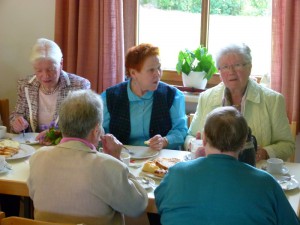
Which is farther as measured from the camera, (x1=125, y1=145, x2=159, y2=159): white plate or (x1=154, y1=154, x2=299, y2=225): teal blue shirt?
(x1=125, y1=145, x2=159, y2=159): white plate

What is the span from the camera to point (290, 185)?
1.90 m

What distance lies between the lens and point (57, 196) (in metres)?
1.64

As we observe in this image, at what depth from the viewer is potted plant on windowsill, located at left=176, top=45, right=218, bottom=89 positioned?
3.27 meters

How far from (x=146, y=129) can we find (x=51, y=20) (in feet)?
4.74

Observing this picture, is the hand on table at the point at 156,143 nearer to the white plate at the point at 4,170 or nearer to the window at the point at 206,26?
the white plate at the point at 4,170

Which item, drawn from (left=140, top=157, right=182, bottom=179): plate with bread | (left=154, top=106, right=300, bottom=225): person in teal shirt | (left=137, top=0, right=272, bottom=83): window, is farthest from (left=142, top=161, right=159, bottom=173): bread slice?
(left=137, top=0, right=272, bottom=83): window

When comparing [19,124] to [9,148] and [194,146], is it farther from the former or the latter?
[194,146]

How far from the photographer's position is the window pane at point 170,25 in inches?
137

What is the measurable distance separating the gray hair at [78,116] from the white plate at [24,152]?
61 centimetres

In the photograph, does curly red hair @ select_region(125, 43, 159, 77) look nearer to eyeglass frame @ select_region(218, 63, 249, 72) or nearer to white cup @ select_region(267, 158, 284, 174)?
eyeglass frame @ select_region(218, 63, 249, 72)

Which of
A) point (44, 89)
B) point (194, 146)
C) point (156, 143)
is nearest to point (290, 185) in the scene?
point (194, 146)

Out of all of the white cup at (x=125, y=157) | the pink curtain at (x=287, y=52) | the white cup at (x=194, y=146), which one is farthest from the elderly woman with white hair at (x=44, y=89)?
the pink curtain at (x=287, y=52)

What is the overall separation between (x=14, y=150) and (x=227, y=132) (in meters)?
1.21

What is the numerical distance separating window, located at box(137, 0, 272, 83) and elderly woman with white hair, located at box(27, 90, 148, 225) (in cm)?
172
